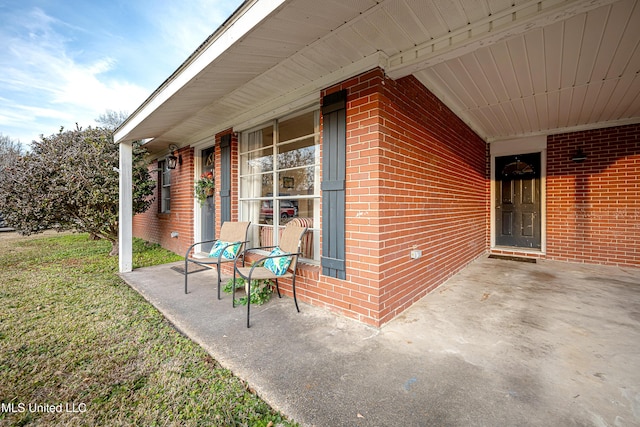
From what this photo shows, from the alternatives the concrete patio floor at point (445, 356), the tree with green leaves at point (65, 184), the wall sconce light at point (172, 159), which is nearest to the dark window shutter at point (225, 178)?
the concrete patio floor at point (445, 356)

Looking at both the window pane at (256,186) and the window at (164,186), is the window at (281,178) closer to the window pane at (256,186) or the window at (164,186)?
the window pane at (256,186)

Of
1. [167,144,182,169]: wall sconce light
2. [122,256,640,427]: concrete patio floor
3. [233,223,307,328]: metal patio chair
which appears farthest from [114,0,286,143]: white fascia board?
[122,256,640,427]: concrete patio floor

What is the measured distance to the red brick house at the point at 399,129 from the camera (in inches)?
75.9

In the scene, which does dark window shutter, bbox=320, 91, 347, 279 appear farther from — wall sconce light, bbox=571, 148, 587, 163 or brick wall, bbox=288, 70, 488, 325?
wall sconce light, bbox=571, 148, 587, 163

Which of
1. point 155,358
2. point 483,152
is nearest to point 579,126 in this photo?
point 483,152

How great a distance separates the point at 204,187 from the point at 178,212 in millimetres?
1383

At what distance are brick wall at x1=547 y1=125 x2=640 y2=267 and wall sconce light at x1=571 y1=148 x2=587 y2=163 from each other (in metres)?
0.07

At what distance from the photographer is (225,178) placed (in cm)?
411

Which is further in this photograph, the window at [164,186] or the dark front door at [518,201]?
the window at [164,186]

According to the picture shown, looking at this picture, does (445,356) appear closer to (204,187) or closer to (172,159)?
(204,187)

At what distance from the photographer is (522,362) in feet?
6.01

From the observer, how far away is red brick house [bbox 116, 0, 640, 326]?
1928 mm

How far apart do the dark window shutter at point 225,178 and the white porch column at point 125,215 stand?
170cm

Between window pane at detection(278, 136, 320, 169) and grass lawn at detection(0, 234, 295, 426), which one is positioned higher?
window pane at detection(278, 136, 320, 169)
